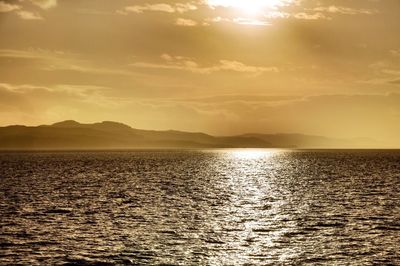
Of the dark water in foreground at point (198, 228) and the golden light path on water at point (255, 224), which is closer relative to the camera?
the dark water in foreground at point (198, 228)

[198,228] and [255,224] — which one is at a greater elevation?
[255,224]

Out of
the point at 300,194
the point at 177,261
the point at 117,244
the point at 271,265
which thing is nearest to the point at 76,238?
the point at 117,244

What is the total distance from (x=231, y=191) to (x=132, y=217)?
136 ft

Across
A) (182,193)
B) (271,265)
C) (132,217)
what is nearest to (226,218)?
(132,217)

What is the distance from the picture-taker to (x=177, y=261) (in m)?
41.4

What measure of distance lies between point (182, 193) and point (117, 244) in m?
51.2

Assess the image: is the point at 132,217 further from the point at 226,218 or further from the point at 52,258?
the point at 52,258

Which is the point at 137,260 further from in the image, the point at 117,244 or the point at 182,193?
the point at 182,193

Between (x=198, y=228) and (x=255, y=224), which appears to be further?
(x=255, y=224)

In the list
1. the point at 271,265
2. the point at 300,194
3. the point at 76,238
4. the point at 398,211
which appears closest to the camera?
the point at 271,265

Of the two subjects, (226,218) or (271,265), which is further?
(226,218)

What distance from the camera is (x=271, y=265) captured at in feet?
133

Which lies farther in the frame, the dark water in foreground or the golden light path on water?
the golden light path on water

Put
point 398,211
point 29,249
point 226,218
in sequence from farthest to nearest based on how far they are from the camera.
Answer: point 398,211
point 226,218
point 29,249
